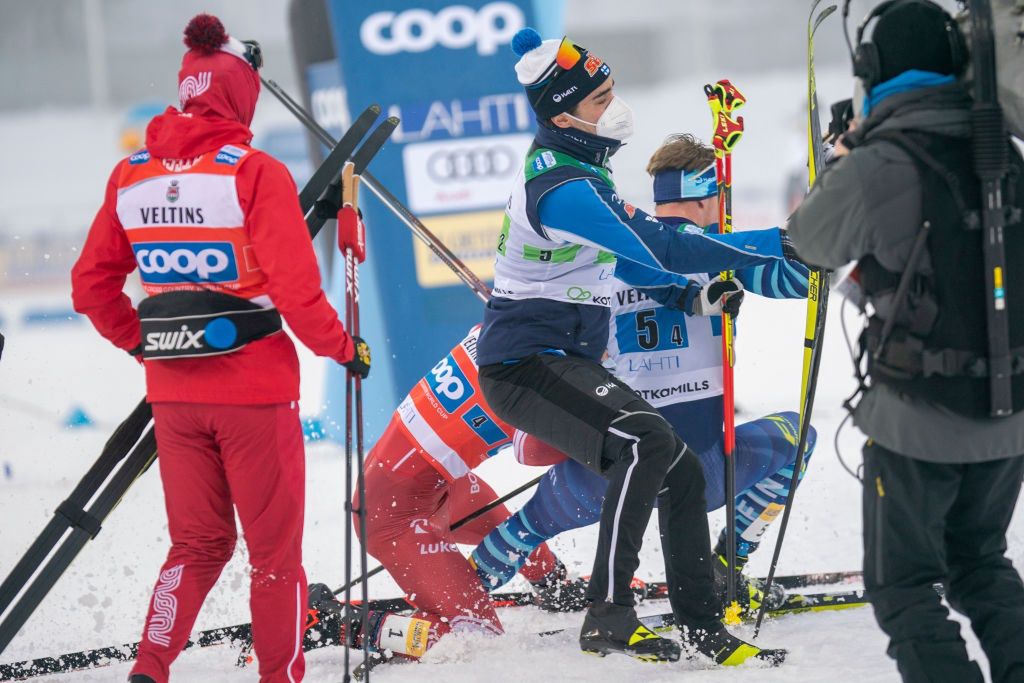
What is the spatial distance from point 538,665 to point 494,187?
3908 mm

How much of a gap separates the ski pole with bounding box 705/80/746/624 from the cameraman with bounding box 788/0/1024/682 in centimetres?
109

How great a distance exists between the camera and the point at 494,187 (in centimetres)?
687

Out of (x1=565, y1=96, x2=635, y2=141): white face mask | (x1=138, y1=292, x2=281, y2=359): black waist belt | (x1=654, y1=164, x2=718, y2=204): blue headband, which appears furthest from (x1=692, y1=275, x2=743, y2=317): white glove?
(x1=138, y1=292, x2=281, y2=359): black waist belt

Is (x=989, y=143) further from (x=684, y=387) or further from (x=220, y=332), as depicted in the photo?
(x=220, y=332)

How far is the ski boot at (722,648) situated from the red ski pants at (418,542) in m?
0.66

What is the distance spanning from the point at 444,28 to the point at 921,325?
468 cm

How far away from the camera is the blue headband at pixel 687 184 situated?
387cm

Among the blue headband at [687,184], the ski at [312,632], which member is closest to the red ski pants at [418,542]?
the ski at [312,632]

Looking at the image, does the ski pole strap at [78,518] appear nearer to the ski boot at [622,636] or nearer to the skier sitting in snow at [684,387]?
the skier sitting in snow at [684,387]

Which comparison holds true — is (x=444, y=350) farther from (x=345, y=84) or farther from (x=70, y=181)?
(x=70, y=181)

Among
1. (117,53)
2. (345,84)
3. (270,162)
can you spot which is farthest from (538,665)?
(117,53)

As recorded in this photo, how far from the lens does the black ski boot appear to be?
4.03 metres

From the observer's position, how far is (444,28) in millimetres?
6605

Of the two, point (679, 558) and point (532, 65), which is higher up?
point (532, 65)
